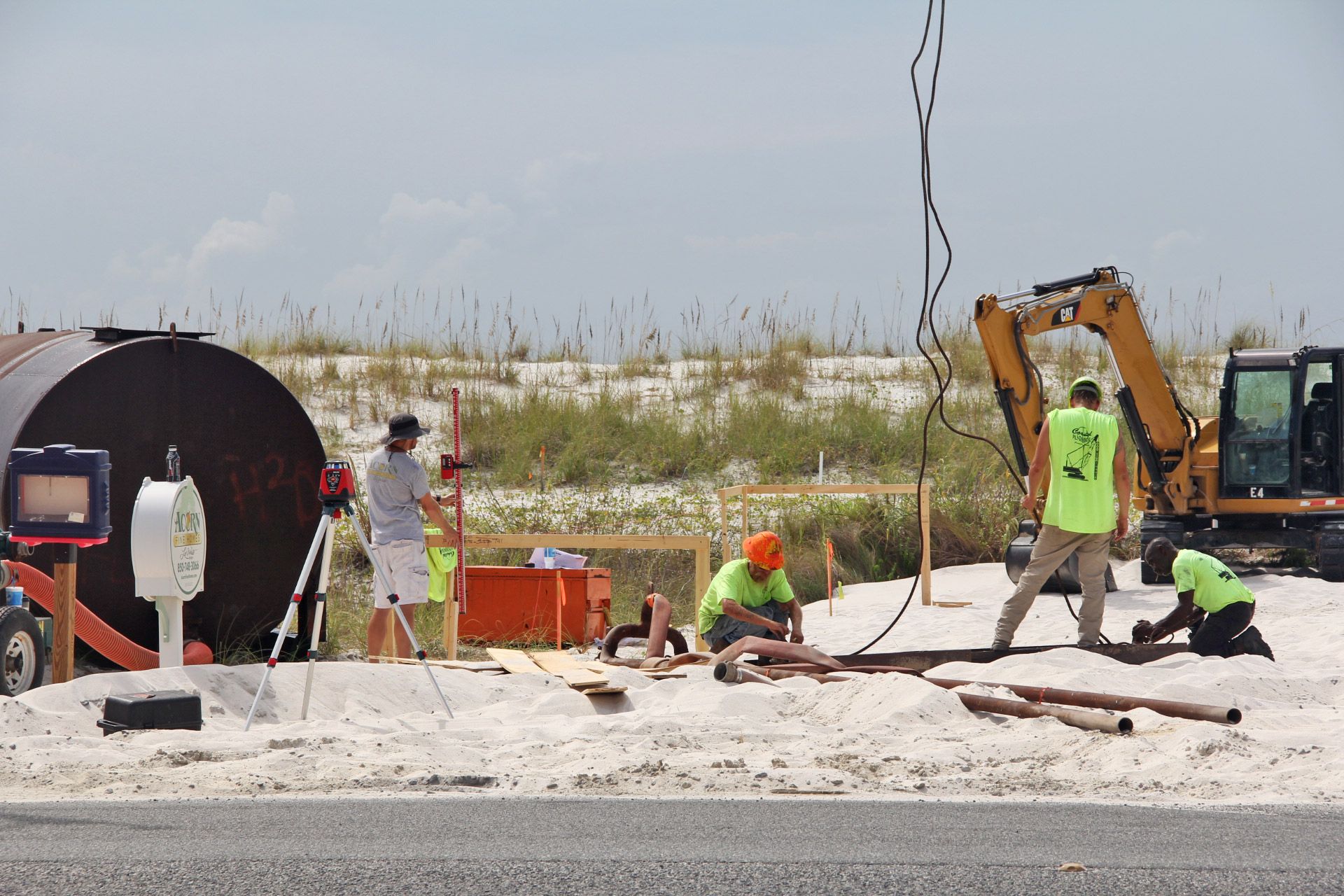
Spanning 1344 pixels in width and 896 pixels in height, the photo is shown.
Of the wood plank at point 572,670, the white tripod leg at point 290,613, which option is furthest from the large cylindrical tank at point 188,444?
the white tripod leg at point 290,613

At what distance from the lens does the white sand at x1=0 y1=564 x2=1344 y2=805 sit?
18.4ft

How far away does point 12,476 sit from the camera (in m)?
7.54

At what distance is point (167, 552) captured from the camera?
7500mm

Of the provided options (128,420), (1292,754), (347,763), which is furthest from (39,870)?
(128,420)

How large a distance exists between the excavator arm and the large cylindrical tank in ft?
21.9

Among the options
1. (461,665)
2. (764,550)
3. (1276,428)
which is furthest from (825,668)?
(1276,428)

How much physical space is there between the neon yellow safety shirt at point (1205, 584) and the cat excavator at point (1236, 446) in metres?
4.50

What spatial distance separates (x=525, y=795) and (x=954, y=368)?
18386 mm

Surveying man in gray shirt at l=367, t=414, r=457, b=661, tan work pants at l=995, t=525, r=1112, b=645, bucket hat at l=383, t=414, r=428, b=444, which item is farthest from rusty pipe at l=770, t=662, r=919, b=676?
bucket hat at l=383, t=414, r=428, b=444

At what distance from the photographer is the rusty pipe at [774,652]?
845 centimetres

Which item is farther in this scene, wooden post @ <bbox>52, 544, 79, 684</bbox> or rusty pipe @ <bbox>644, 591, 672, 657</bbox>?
rusty pipe @ <bbox>644, 591, 672, 657</bbox>

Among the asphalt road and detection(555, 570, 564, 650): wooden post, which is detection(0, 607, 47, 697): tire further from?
detection(555, 570, 564, 650): wooden post

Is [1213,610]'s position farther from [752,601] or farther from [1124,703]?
[752,601]

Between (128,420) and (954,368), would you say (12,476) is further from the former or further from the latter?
(954,368)
